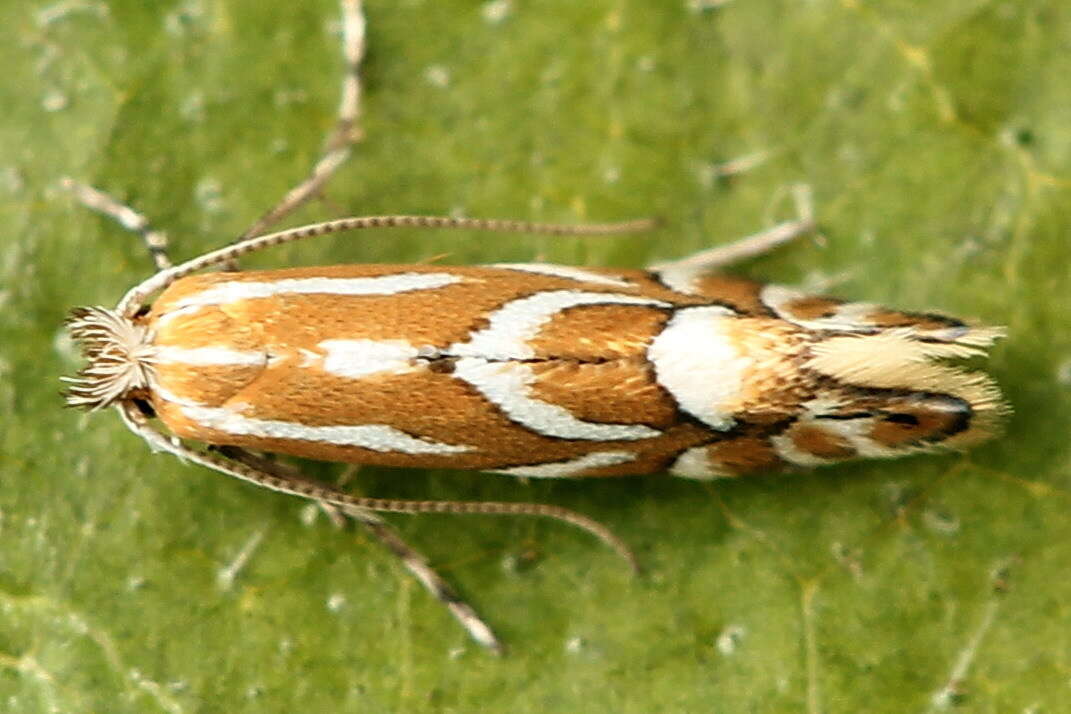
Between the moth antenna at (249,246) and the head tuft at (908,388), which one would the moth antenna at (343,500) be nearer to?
the moth antenna at (249,246)

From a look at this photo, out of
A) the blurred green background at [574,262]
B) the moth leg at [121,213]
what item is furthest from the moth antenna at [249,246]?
the blurred green background at [574,262]

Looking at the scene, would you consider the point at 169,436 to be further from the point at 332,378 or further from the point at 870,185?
the point at 870,185

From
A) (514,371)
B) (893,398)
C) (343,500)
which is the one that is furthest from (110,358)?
(893,398)

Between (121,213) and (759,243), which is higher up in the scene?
(121,213)

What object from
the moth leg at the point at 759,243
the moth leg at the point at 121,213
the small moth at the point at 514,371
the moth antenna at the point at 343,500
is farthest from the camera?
the moth leg at the point at 759,243

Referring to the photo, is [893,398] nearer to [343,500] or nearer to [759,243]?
[759,243]

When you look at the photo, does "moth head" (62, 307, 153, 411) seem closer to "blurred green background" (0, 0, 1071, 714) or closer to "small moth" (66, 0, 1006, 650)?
"small moth" (66, 0, 1006, 650)

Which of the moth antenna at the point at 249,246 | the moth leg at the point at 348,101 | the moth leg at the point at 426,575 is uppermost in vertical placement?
the moth leg at the point at 348,101
